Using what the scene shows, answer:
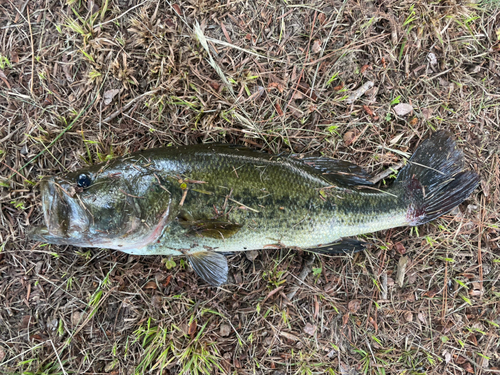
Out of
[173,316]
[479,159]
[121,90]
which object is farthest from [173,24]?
[479,159]

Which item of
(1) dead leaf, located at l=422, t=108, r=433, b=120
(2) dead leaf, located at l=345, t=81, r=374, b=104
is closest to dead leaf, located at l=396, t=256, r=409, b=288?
(1) dead leaf, located at l=422, t=108, r=433, b=120

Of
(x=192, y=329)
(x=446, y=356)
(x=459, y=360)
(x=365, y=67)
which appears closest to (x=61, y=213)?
(x=192, y=329)

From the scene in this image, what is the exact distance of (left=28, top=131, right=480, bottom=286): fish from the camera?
8.22 ft

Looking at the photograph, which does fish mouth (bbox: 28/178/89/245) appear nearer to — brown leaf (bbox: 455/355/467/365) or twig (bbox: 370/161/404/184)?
twig (bbox: 370/161/404/184)

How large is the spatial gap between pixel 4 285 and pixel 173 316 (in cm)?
168

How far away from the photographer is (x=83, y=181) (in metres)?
2.52

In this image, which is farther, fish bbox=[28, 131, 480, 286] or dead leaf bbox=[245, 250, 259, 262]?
dead leaf bbox=[245, 250, 259, 262]

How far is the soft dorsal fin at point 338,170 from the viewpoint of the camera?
9.46ft

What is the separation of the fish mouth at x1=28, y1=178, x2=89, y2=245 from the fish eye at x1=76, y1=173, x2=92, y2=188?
0.11 metres

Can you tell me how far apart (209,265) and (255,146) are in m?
1.26

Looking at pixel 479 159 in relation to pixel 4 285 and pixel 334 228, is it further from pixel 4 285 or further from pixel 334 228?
pixel 4 285

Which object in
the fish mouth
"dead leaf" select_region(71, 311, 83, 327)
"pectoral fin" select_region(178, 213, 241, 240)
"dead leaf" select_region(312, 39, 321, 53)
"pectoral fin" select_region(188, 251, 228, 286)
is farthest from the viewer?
"dead leaf" select_region(312, 39, 321, 53)

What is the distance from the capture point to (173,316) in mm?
2967

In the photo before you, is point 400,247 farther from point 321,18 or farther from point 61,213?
point 61,213
